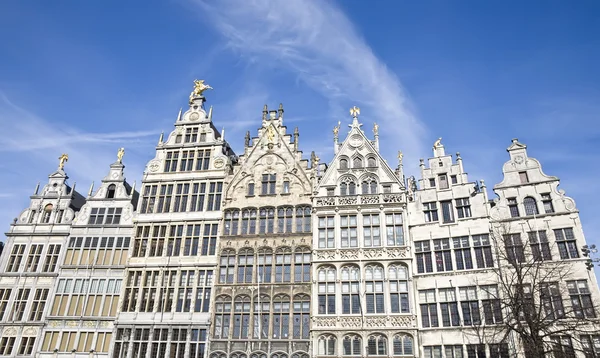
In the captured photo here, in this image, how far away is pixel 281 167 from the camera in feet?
118

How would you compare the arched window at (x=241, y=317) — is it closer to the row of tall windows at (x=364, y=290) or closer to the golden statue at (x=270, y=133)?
the row of tall windows at (x=364, y=290)

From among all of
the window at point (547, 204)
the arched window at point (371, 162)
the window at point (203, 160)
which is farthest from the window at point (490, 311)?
the window at point (203, 160)

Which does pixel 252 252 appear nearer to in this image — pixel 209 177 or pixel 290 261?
pixel 290 261

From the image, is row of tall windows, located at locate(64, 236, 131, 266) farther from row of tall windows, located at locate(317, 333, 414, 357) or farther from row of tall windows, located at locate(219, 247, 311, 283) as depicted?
row of tall windows, located at locate(317, 333, 414, 357)

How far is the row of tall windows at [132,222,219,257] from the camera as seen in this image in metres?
34.2

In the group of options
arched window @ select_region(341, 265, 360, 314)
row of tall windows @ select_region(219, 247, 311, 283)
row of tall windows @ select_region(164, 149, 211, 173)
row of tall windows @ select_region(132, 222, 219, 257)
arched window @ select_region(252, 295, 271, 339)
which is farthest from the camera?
row of tall windows @ select_region(164, 149, 211, 173)

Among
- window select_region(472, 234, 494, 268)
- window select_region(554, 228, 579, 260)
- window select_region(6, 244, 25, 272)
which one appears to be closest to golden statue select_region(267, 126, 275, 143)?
window select_region(472, 234, 494, 268)

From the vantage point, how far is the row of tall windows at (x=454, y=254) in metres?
29.9

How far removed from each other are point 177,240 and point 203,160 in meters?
6.82

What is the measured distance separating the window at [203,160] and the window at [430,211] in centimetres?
1695

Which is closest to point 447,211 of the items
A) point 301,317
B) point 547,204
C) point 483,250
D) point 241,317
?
point 483,250

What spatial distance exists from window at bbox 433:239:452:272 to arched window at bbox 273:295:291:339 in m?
10.1

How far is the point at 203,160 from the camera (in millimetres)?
37719

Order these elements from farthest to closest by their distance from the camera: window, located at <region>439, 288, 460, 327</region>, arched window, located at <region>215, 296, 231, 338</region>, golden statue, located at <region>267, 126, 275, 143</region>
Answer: golden statue, located at <region>267, 126, 275, 143</region>
arched window, located at <region>215, 296, 231, 338</region>
window, located at <region>439, 288, 460, 327</region>
